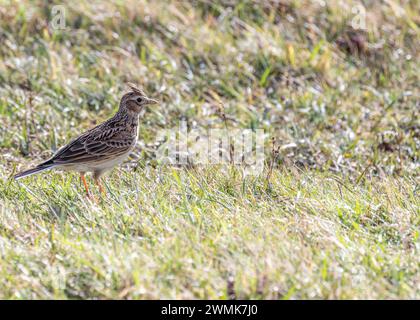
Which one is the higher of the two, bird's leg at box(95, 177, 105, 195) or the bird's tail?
the bird's tail

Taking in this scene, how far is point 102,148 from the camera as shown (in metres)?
7.07

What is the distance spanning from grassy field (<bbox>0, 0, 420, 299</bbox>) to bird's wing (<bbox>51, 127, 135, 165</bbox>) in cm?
24

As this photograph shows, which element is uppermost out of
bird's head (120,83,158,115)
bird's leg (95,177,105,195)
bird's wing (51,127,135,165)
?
bird's head (120,83,158,115)

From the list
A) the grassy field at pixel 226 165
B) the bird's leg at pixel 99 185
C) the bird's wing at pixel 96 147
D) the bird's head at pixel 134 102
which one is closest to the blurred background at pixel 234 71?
the grassy field at pixel 226 165

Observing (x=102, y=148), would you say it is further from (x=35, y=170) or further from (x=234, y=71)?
(x=234, y=71)

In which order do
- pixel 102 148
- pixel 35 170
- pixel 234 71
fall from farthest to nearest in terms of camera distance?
pixel 234 71
pixel 102 148
pixel 35 170

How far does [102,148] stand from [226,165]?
1262 mm

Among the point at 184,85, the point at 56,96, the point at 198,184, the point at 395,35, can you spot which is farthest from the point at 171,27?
the point at 198,184

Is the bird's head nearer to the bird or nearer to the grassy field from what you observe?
the bird

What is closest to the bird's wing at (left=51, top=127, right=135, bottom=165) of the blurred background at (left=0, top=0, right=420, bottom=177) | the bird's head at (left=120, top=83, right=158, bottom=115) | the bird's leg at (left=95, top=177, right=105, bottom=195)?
the bird's leg at (left=95, top=177, right=105, bottom=195)

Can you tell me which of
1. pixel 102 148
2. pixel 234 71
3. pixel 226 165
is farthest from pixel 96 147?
pixel 234 71

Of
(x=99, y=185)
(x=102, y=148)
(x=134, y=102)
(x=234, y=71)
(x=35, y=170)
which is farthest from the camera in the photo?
(x=234, y=71)

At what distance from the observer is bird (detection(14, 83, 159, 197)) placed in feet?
22.5

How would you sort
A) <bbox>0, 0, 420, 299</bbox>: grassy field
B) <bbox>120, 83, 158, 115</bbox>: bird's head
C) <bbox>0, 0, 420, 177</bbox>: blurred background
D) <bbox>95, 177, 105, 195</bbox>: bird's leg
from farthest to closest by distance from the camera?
<bbox>0, 0, 420, 177</bbox>: blurred background, <bbox>120, 83, 158, 115</bbox>: bird's head, <bbox>95, 177, 105, 195</bbox>: bird's leg, <bbox>0, 0, 420, 299</bbox>: grassy field
